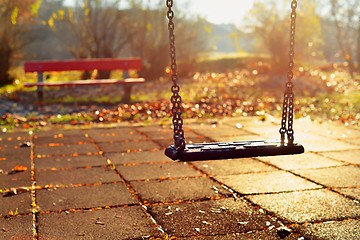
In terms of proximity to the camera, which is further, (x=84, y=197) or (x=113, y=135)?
(x=113, y=135)

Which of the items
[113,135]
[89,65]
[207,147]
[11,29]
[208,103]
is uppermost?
[11,29]

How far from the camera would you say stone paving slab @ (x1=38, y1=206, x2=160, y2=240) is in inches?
123

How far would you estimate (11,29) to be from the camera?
586 inches

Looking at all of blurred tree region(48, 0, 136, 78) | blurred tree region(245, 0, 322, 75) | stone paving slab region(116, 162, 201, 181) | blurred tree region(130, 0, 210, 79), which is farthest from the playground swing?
blurred tree region(245, 0, 322, 75)

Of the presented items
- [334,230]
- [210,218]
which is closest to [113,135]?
[210,218]

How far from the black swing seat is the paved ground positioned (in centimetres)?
38

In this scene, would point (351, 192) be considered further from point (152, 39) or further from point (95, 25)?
point (152, 39)

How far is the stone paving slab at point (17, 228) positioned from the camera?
309 centimetres

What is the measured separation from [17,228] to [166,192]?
117 cm

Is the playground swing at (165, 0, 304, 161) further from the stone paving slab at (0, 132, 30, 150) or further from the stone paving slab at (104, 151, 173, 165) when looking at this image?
the stone paving slab at (0, 132, 30, 150)

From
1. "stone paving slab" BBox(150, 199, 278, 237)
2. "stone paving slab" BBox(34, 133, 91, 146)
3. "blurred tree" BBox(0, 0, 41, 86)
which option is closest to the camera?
"stone paving slab" BBox(150, 199, 278, 237)

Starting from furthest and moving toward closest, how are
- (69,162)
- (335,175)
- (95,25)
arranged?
(95,25) < (69,162) < (335,175)

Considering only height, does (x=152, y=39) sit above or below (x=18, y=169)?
above

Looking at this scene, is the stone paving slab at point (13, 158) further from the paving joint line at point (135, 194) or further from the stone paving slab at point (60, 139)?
the paving joint line at point (135, 194)
